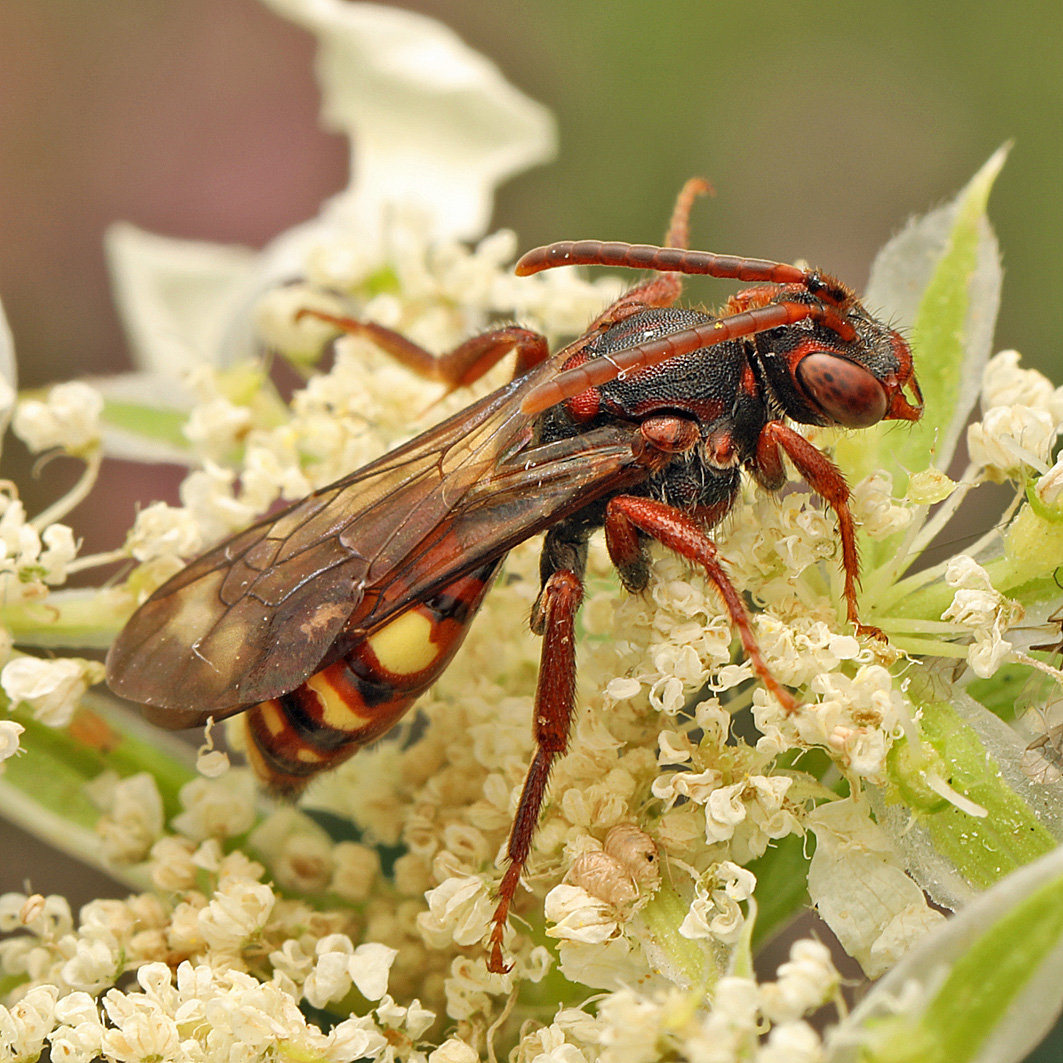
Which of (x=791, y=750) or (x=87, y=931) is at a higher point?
(x=791, y=750)

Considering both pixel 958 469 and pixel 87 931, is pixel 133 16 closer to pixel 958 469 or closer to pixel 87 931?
pixel 958 469

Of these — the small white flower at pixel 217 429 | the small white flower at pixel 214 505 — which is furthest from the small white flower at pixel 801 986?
the small white flower at pixel 217 429

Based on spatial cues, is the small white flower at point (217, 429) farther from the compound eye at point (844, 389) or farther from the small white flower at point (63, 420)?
the compound eye at point (844, 389)

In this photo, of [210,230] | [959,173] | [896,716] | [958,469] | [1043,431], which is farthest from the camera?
[210,230]

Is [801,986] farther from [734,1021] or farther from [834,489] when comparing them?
[834,489]

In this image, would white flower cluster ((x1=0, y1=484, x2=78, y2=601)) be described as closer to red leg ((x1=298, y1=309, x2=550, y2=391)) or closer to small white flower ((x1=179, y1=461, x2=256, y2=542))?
small white flower ((x1=179, y1=461, x2=256, y2=542))

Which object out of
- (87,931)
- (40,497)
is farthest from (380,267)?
(40,497)

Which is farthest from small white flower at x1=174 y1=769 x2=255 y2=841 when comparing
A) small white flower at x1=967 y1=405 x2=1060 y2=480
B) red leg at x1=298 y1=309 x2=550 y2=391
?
small white flower at x1=967 y1=405 x2=1060 y2=480
